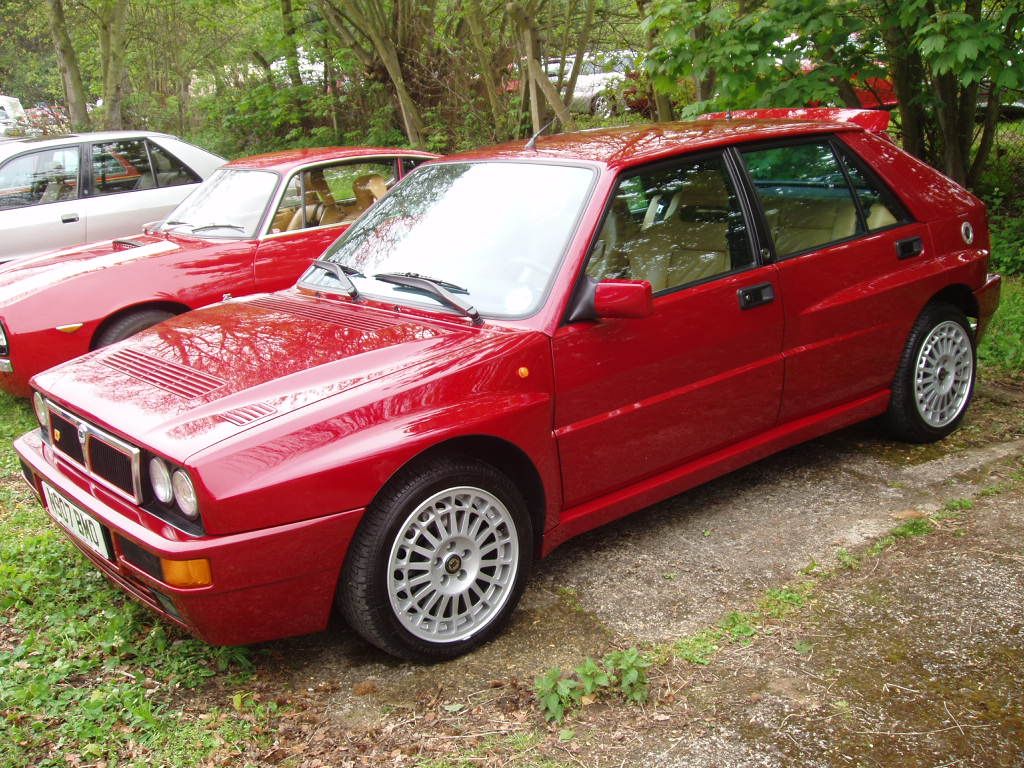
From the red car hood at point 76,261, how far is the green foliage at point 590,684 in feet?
14.5

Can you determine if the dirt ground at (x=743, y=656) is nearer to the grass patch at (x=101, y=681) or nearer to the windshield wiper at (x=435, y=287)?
the grass patch at (x=101, y=681)

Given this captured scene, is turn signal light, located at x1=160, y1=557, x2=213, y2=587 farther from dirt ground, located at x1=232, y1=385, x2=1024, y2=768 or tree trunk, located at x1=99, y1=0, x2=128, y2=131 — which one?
tree trunk, located at x1=99, y1=0, x2=128, y2=131

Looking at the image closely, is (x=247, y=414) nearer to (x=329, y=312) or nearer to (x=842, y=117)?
(x=329, y=312)

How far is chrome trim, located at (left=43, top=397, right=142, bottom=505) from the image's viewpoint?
10.1 ft

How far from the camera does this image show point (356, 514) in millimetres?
3049

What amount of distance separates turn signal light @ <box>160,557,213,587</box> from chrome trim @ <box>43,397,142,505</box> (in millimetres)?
304

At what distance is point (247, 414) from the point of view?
3.07m

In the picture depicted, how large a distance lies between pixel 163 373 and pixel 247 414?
0.63 m

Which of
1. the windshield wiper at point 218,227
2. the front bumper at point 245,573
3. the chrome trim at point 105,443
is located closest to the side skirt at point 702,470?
the front bumper at point 245,573

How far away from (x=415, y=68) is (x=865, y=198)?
11.7 metres

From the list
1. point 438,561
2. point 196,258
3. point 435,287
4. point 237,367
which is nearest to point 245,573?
point 438,561

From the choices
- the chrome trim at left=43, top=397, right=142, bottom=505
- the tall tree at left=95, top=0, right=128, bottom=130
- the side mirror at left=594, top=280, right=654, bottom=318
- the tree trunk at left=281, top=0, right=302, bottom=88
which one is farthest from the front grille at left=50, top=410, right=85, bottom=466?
the tall tree at left=95, top=0, right=128, bottom=130

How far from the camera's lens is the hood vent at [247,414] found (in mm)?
3031

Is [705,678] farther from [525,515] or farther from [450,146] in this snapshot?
[450,146]
